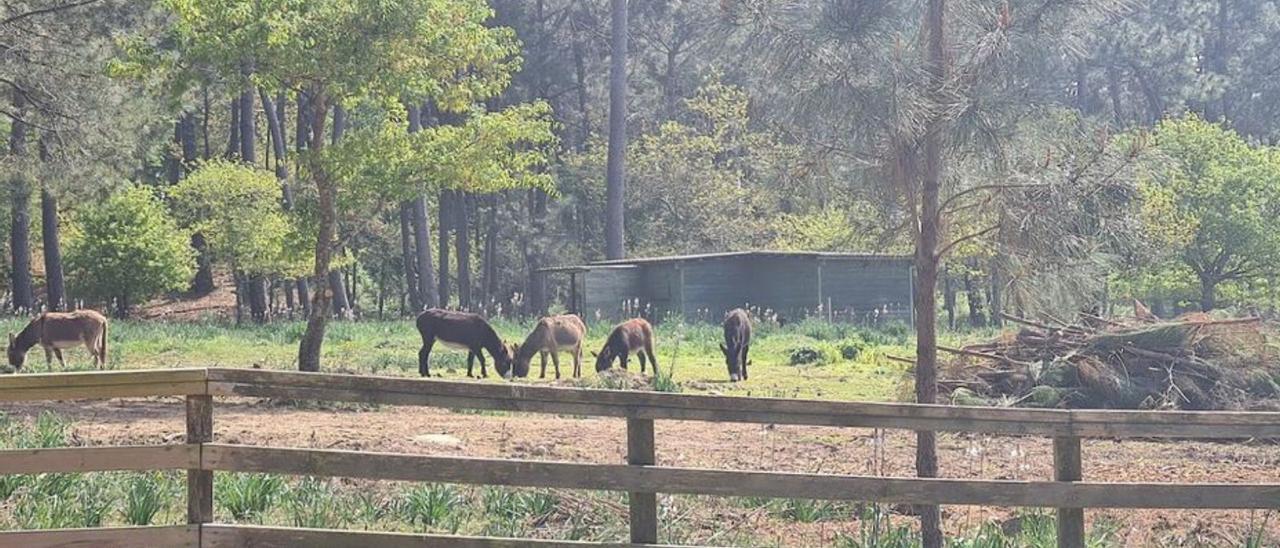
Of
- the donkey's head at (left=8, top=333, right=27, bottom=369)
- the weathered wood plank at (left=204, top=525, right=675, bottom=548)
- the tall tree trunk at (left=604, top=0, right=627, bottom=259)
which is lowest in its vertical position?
the weathered wood plank at (left=204, top=525, right=675, bottom=548)

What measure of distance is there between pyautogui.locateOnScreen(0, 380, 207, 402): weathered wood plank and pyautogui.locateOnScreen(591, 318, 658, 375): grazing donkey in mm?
15790

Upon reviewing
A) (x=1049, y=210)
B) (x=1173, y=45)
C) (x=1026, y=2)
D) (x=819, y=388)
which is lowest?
(x=819, y=388)

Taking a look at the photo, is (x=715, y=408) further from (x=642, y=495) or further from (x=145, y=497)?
(x=145, y=497)

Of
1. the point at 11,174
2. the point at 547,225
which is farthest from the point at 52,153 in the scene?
the point at 547,225

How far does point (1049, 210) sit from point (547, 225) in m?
44.1

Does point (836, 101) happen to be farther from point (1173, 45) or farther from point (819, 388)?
point (1173, 45)

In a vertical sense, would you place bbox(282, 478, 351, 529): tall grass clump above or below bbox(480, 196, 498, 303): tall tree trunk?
below

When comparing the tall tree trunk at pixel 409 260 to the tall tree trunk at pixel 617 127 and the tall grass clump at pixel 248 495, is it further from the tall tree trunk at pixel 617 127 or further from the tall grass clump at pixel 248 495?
the tall grass clump at pixel 248 495

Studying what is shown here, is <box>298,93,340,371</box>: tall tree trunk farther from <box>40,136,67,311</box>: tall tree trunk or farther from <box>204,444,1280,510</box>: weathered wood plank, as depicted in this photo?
<box>40,136,67,311</box>: tall tree trunk

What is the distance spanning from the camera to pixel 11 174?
23828mm

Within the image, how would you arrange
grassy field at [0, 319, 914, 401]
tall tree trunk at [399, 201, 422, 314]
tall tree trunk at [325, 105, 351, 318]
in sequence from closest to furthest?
grassy field at [0, 319, 914, 401]
tall tree trunk at [325, 105, 351, 318]
tall tree trunk at [399, 201, 422, 314]

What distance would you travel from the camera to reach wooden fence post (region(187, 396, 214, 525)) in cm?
594

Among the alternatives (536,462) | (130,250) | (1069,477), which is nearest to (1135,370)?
(1069,477)

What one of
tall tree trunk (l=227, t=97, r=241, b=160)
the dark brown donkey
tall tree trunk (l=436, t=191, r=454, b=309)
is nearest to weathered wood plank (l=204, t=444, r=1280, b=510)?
the dark brown donkey
